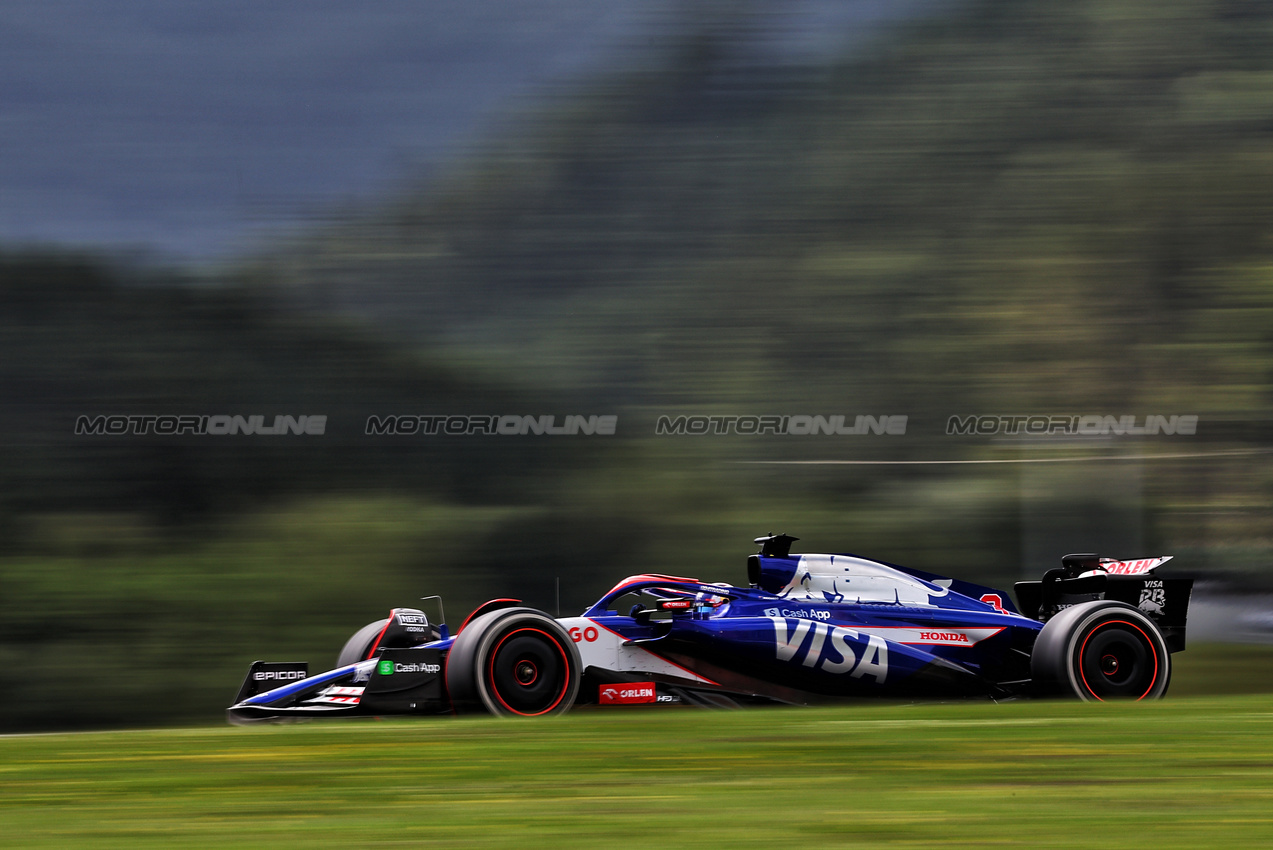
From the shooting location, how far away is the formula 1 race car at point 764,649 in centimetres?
701

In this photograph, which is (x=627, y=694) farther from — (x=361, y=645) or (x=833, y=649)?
(x=361, y=645)

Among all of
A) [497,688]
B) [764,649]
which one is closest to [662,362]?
[764,649]

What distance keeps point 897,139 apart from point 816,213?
1.06 meters

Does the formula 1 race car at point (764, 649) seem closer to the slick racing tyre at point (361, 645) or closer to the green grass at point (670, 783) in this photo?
the slick racing tyre at point (361, 645)

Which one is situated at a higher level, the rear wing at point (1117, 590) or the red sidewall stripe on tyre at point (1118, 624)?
the rear wing at point (1117, 590)

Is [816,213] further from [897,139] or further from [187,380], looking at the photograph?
[187,380]

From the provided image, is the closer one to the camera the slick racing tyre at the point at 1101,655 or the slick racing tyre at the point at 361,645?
the slick racing tyre at the point at 1101,655

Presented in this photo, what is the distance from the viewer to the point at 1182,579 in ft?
28.0

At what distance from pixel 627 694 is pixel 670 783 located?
11.4 ft

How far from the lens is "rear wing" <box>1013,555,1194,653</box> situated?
848cm

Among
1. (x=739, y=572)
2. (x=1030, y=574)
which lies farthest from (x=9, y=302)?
(x=1030, y=574)

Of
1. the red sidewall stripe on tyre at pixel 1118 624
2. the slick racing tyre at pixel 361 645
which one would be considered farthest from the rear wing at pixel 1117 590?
the slick racing tyre at pixel 361 645

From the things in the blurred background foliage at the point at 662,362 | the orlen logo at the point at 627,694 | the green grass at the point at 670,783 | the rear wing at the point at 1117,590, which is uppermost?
the blurred background foliage at the point at 662,362

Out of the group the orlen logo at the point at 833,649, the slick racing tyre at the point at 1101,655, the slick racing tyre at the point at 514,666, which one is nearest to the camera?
the slick racing tyre at the point at 514,666
